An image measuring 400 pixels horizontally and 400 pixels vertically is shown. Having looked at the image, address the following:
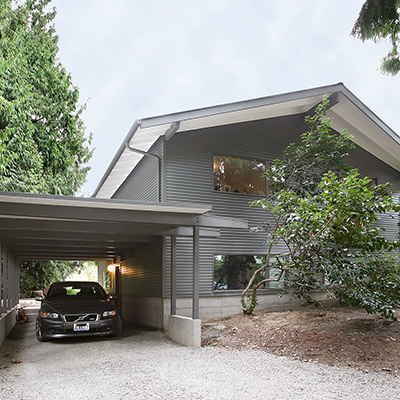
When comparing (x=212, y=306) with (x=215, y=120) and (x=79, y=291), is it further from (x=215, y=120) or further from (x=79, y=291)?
(x=215, y=120)

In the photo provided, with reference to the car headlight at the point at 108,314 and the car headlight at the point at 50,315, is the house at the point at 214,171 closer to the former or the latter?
the car headlight at the point at 108,314

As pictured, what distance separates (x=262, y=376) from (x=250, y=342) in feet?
7.47

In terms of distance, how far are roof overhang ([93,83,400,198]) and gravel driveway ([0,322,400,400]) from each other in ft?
16.9

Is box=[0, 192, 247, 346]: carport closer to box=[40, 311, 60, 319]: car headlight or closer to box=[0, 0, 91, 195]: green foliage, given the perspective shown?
box=[40, 311, 60, 319]: car headlight

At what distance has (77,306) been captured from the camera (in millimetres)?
9312

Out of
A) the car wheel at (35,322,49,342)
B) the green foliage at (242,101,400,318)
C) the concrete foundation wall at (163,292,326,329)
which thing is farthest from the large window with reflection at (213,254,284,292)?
the car wheel at (35,322,49,342)

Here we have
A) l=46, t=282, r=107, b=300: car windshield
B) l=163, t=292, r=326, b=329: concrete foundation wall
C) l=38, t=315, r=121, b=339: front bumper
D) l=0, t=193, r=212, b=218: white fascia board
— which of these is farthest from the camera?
l=163, t=292, r=326, b=329: concrete foundation wall

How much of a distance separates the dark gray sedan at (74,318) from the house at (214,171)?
1.79 metres

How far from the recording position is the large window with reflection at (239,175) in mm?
12008

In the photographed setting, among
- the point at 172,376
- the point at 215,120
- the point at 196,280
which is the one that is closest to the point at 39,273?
the point at 215,120

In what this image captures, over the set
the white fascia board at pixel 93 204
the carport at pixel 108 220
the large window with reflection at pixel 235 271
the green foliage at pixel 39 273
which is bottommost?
the green foliage at pixel 39 273

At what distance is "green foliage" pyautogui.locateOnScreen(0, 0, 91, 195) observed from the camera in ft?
43.9

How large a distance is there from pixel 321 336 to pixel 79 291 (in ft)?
18.8

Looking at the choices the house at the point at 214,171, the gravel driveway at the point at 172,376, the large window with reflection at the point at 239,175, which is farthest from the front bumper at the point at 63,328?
the large window with reflection at the point at 239,175
